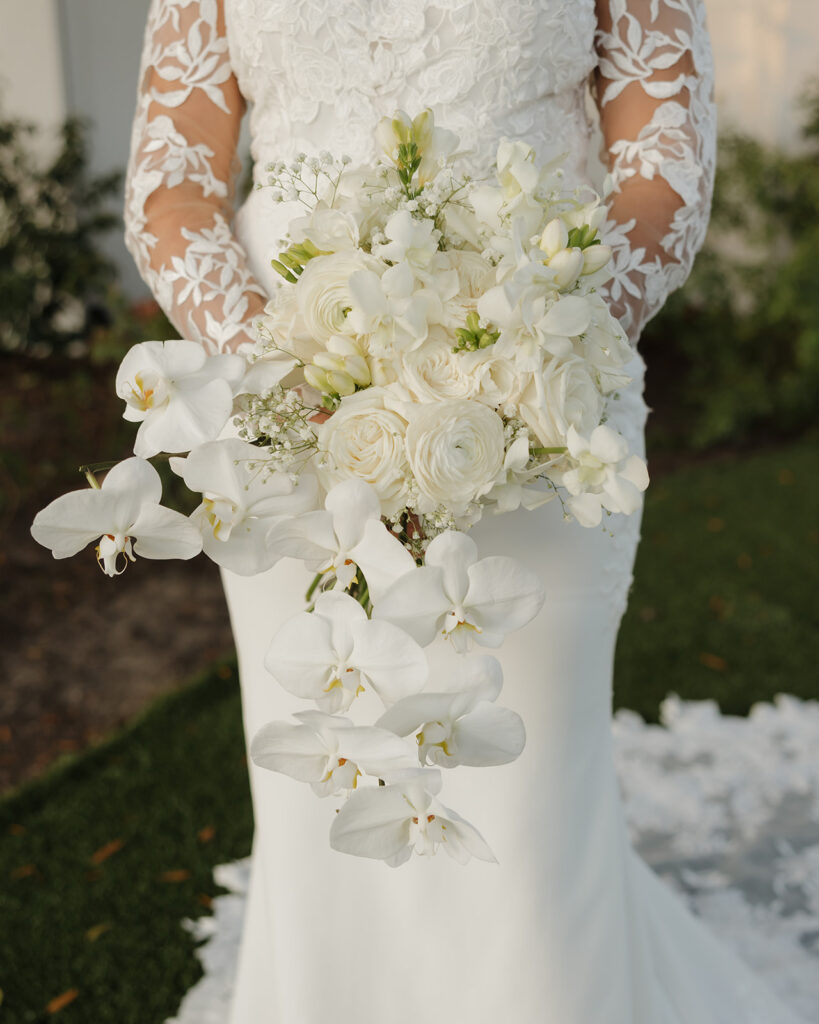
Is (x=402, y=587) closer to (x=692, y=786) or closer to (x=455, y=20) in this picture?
(x=455, y=20)

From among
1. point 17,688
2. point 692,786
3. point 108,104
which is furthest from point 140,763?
point 108,104

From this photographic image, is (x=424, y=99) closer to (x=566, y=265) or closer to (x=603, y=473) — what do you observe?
(x=566, y=265)

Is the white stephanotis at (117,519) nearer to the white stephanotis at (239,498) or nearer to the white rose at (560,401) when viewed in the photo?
the white stephanotis at (239,498)

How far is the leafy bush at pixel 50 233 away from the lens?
20.8 ft

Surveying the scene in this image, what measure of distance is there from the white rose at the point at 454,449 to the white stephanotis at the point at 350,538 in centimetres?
6

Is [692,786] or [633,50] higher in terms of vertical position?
[633,50]

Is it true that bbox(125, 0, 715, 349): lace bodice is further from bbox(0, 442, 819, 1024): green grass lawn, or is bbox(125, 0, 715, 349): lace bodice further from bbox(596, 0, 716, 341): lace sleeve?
bbox(0, 442, 819, 1024): green grass lawn

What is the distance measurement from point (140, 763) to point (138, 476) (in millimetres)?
2723

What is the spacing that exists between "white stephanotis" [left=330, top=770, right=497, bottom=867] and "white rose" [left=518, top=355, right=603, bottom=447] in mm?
397

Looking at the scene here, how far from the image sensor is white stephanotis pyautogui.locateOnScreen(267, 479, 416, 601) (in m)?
1.08

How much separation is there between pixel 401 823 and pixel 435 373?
1.59ft

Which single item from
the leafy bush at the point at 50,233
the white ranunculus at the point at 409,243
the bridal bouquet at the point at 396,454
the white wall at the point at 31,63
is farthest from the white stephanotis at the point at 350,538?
the white wall at the point at 31,63

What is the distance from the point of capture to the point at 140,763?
357 cm

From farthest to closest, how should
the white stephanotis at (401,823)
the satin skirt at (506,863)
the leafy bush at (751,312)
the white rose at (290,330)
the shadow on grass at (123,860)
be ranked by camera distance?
the leafy bush at (751,312), the shadow on grass at (123,860), the satin skirt at (506,863), the white rose at (290,330), the white stephanotis at (401,823)
